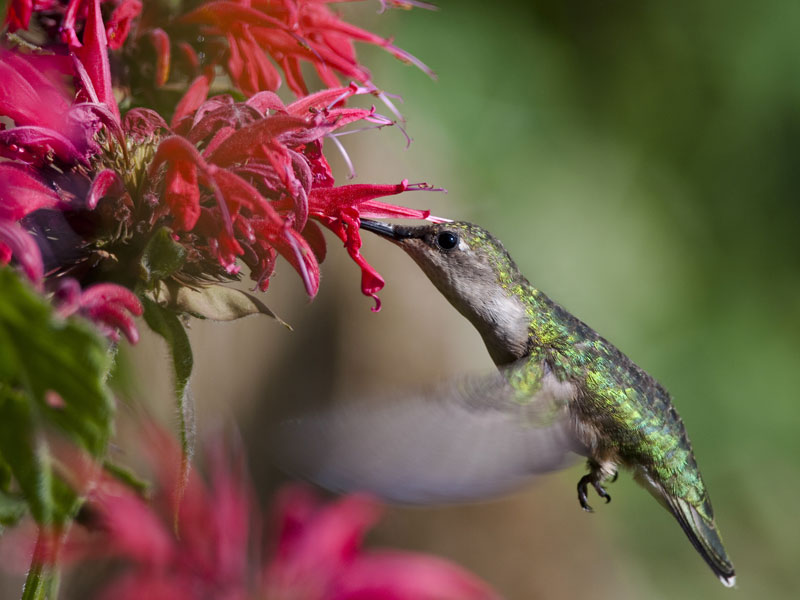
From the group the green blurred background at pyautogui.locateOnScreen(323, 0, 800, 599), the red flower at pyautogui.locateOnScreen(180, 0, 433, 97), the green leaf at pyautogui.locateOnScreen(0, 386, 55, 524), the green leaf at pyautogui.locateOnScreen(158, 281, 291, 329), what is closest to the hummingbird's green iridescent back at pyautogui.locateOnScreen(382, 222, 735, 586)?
the red flower at pyautogui.locateOnScreen(180, 0, 433, 97)

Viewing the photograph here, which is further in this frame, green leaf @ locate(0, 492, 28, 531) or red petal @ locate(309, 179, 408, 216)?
red petal @ locate(309, 179, 408, 216)

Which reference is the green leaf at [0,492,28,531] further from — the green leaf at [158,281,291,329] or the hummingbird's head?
the hummingbird's head

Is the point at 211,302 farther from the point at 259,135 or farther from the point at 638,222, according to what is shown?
the point at 638,222

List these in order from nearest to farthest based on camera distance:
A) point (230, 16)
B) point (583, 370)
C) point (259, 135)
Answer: point (259, 135) → point (230, 16) → point (583, 370)

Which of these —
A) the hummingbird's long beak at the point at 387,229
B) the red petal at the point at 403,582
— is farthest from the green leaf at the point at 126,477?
the hummingbird's long beak at the point at 387,229

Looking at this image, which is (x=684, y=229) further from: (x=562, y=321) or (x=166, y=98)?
(x=166, y=98)

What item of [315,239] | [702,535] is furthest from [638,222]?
[315,239]
